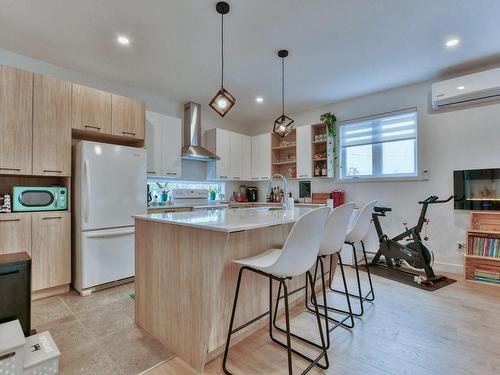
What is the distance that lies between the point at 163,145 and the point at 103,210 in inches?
56.9

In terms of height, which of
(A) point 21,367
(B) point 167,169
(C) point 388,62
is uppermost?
(C) point 388,62

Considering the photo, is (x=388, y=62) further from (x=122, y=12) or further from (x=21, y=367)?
(x=21, y=367)

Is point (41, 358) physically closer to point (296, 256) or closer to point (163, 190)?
point (296, 256)

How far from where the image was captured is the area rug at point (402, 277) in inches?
119

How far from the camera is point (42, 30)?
2.53 m

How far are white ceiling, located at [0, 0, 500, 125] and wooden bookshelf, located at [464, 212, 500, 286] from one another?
1996 millimetres

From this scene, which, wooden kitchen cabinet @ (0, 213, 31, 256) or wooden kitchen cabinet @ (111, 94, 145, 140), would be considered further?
wooden kitchen cabinet @ (111, 94, 145, 140)

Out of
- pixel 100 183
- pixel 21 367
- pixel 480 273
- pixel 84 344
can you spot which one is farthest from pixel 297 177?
pixel 21 367

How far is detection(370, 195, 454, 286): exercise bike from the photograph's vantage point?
3236 millimetres

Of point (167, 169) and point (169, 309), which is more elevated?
point (167, 169)

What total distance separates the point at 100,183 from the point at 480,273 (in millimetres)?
4664

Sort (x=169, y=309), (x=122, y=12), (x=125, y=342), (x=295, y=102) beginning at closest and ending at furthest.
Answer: (x=169, y=309), (x=125, y=342), (x=122, y=12), (x=295, y=102)

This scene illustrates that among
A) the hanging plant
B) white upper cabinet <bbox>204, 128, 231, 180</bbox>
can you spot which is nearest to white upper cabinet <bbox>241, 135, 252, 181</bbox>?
white upper cabinet <bbox>204, 128, 231, 180</bbox>

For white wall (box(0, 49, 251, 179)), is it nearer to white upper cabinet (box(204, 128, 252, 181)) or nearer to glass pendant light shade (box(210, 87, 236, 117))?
white upper cabinet (box(204, 128, 252, 181))
